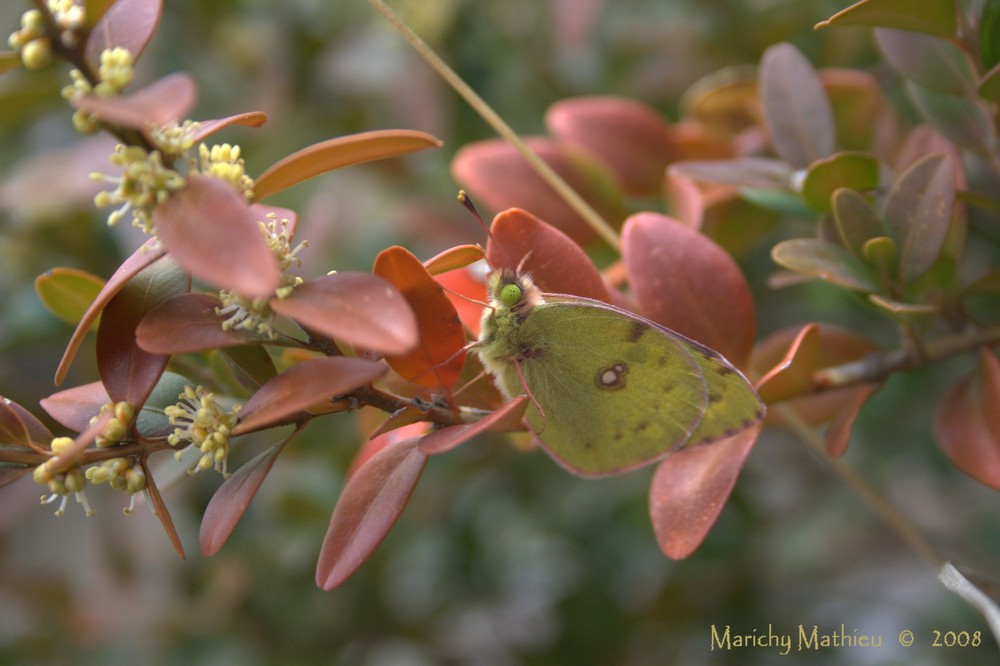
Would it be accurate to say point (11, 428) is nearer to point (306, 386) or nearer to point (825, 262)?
point (306, 386)

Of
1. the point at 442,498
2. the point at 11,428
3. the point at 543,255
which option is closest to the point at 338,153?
the point at 543,255

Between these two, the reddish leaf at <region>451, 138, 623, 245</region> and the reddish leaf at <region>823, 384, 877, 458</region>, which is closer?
the reddish leaf at <region>823, 384, 877, 458</region>

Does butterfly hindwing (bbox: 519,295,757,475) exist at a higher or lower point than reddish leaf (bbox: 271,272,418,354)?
lower

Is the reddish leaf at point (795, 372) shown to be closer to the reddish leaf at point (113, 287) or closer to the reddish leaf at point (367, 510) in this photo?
the reddish leaf at point (367, 510)

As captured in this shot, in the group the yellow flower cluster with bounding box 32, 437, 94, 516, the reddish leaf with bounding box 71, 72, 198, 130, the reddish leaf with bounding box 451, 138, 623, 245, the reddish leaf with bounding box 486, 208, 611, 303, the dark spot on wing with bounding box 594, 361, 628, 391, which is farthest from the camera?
the reddish leaf with bounding box 451, 138, 623, 245

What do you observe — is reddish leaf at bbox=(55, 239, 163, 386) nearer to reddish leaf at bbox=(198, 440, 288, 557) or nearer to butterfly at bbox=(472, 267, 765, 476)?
reddish leaf at bbox=(198, 440, 288, 557)

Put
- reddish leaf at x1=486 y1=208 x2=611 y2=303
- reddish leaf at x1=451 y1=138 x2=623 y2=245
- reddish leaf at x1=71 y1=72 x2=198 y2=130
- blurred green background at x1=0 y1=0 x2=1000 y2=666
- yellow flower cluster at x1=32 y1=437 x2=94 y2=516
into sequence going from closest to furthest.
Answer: reddish leaf at x1=71 y1=72 x2=198 y2=130 < yellow flower cluster at x1=32 y1=437 x2=94 y2=516 < reddish leaf at x1=486 y1=208 x2=611 y2=303 < reddish leaf at x1=451 y1=138 x2=623 y2=245 < blurred green background at x1=0 y1=0 x2=1000 y2=666

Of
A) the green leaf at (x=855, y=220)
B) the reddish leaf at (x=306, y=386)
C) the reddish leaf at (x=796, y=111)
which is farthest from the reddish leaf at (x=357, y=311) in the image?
the reddish leaf at (x=796, y=111)

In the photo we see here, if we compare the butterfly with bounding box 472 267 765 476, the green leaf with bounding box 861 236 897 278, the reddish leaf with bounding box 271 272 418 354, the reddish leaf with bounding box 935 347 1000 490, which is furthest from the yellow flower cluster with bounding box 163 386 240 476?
the reddish leaf with bounding box 935 347 1000 490
